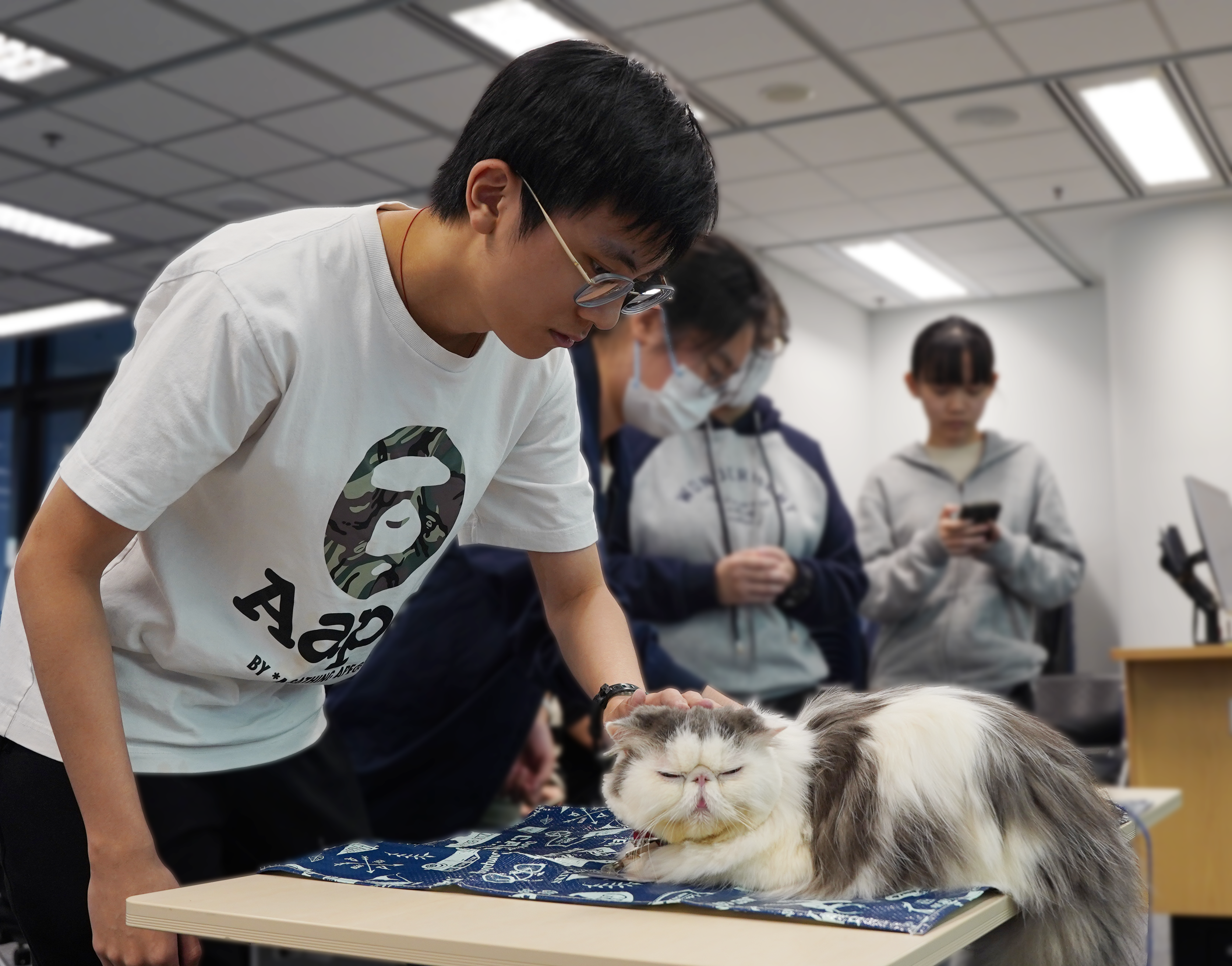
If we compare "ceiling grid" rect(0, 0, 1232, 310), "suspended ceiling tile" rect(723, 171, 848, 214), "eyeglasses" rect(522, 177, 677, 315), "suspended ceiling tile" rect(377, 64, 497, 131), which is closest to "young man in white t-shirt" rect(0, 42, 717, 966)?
"eyeglasses" rect(522, 177, 677, 315)

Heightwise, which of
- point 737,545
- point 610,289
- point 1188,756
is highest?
point 610,289

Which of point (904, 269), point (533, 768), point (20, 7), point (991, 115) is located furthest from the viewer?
point (904, 269)

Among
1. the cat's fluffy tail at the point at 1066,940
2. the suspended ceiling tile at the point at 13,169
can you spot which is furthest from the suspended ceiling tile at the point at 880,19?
the cat's fluffy tail at the point at 1066,940

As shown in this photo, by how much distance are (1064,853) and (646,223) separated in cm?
64

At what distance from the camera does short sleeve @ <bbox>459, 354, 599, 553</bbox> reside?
52.7 inches

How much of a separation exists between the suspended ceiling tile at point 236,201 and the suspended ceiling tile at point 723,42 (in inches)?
88.7

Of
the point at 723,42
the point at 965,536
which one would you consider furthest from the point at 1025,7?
the point at 965,536

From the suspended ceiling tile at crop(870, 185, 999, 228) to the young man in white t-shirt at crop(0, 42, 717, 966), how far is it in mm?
5366

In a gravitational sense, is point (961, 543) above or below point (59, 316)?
below

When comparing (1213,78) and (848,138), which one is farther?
(848,138)

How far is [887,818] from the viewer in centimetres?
96

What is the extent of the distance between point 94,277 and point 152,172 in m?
1.84

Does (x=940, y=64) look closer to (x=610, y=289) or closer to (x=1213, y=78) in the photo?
(x=1213, y=78)

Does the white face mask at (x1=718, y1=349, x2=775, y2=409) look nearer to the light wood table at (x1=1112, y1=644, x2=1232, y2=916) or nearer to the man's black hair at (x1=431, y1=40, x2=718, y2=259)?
the man's black hair at (x1=431, y1=40, x2=718, y2=259)
